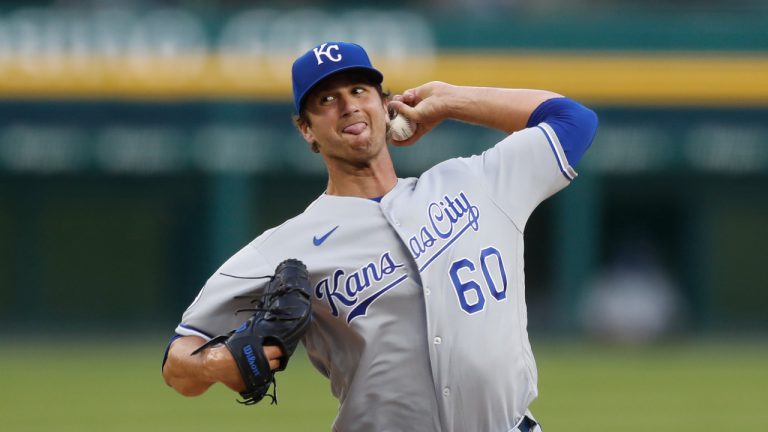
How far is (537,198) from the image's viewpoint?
3994 millimetres

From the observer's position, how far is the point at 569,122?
4.03 m

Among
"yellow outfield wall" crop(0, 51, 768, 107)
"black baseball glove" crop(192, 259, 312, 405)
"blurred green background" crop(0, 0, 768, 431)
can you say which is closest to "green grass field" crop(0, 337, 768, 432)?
"blurred green background" crop(0, 0, 768, 431)

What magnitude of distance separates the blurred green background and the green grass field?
1.21ft

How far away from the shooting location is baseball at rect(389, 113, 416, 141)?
4066 millimetres

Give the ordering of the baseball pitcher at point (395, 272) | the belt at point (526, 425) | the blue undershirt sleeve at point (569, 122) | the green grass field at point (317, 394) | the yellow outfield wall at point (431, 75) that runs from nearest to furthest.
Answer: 1. the baseball pitcher at point (395, 272)
2. the belt at point (526, 425)
3. the blue undershirt sleeve at point (569, 122)
4. the green grass field at point (317, 394)
5. the yellow outfield wall at point (431, 75)

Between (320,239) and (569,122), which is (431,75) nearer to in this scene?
(569,122)

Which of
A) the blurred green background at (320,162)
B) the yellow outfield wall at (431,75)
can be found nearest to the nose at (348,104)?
the blurred green background at (320,162)

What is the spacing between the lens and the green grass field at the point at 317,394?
10430 mm

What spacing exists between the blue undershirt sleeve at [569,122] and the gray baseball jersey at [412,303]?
0.12 meters

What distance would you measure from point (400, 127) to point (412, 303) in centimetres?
57

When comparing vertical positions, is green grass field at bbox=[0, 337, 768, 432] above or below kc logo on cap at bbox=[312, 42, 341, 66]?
below

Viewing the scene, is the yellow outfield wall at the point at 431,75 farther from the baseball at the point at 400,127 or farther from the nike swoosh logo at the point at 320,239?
the nike swoosh logo at the point at 320,239

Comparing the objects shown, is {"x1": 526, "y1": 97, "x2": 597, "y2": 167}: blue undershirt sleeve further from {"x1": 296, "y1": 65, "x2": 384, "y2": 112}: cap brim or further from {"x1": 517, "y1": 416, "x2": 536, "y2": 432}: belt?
{"x1": 517, "y1": 416, "x2": 536, "y2": 432}: belt

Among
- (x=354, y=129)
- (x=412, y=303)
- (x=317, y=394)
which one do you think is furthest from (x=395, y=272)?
(x=317, y=394)
